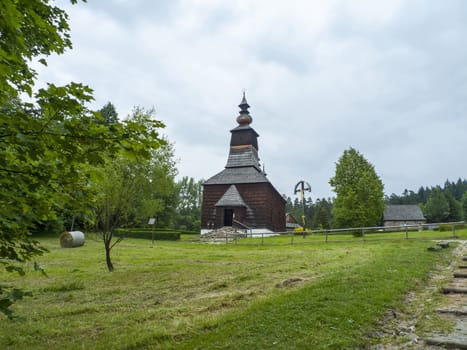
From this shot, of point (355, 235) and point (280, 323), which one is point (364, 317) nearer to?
point (280, 323)

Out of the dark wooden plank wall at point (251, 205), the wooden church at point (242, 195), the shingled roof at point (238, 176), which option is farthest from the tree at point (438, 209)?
the shingled roof at point (238, 176)

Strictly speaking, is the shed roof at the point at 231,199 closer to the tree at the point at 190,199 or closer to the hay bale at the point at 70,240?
the hay bale at the point at 70,240

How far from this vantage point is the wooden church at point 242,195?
32312 mm

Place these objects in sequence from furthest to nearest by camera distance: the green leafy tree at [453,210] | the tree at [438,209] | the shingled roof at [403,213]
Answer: the green leafy tree at [453,210]
the tree at [438,209]
the shingled roof at [403,213]

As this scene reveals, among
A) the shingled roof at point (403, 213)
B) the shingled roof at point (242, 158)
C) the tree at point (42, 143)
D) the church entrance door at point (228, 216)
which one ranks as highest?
the shingled roof at point (242, 158)

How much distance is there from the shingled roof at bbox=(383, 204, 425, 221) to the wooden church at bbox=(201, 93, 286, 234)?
27.3 m

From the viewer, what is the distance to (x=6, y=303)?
2.66 meters

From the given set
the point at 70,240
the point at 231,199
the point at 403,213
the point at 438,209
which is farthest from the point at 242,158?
the point at 438,209

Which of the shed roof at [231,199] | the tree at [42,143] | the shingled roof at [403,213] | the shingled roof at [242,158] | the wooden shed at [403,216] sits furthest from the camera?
the shingled roof at [403,213]

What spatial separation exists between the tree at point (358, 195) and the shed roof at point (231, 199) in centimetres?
1078

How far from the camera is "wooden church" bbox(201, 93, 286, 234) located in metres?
32.3

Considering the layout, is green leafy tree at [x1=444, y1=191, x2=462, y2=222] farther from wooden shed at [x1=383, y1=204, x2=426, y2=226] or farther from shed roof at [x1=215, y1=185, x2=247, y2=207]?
shed roof at [x1=215, y1=185, x2=247, y2=207]

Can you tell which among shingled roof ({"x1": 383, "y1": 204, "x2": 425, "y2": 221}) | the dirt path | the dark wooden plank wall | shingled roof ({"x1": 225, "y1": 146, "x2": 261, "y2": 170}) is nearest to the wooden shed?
shingled roof ({"x1": 383, "y1": 204, "x2": 425, "y2": 221})

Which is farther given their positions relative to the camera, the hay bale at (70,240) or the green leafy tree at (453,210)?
the green leafy tree at (453,210)
